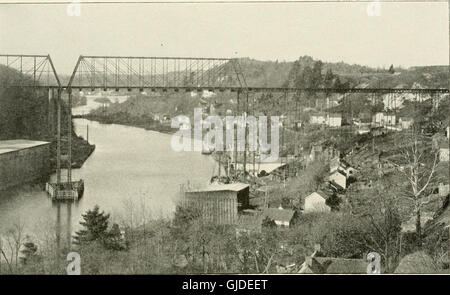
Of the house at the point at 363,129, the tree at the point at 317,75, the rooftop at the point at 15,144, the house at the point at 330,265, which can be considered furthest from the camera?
the house at the point at 363,129

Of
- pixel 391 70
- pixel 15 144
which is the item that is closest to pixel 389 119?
pixel 391 70

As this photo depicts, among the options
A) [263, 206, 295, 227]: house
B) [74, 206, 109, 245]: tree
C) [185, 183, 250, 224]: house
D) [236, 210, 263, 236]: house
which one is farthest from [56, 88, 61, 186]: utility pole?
[263, 206, 295, 227]: house

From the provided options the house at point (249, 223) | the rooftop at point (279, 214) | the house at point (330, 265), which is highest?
the rooftop at point (279, 214)

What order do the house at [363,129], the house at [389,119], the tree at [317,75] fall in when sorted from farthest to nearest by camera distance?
the house at [363,129] → the house at [389,119] → the tree at [317,75]

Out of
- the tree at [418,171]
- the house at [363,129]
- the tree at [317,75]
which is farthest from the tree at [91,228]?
the tree at [418,171]

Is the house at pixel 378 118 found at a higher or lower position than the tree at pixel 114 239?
higher

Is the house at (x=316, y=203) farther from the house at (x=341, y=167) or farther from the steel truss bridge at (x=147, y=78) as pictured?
the steel truss bridge at (x=147, y=78)

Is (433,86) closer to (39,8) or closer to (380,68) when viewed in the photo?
(380,68)
